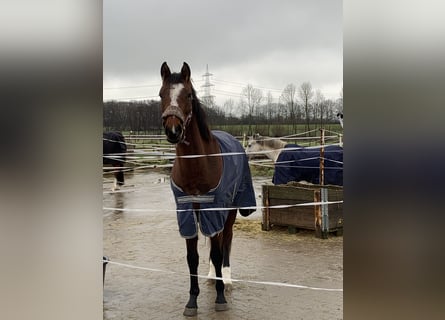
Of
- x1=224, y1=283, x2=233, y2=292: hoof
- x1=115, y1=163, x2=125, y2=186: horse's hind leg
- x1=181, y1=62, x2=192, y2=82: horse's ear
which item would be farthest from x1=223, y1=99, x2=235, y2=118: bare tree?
x1=224, y1=283, x2=233, y2=292: hoof

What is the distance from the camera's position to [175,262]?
233 cm

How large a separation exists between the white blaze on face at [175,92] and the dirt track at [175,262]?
1.28ft

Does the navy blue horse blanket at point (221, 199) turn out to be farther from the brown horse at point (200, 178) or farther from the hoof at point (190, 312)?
the hoof at point (190, 312)

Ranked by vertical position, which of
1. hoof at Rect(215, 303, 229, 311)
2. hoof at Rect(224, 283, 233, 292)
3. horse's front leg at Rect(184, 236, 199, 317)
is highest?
horse's front leg at Rect(184, 236, 199, 317)

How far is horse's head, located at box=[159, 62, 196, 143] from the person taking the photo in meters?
2.27

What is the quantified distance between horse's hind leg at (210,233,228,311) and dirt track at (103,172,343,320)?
3 centimetres

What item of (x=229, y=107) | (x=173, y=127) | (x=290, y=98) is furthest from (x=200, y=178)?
(x=290, y=98)

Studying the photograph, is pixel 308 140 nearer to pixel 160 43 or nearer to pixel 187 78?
pixel 187 78

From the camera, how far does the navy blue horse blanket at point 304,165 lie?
2148 millimetres

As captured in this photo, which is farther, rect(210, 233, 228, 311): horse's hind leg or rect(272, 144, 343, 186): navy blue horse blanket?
rect(210, 233, 228, 311): horse's hind leg

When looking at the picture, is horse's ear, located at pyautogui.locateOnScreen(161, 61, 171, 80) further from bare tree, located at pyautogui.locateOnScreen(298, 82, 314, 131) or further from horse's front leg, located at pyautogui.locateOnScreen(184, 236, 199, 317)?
horse's front leg, located at pyautogui.locateOnScreen(184, 236, 199, 317)

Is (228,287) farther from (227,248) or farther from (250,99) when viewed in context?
(250,99)
